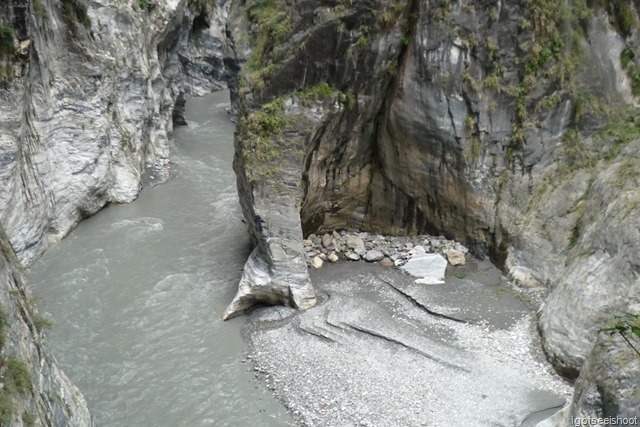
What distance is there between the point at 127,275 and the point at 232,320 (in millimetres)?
3627

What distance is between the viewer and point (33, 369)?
645cm

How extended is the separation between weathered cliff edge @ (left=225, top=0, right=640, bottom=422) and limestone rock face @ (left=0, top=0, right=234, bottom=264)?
5.71 meters

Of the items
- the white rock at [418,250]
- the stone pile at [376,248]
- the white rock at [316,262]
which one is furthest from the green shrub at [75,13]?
the white rock at [418,250]

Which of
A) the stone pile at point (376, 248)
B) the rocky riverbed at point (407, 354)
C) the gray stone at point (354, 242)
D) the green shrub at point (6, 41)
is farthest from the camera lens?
the gray stone at point (354, 242)

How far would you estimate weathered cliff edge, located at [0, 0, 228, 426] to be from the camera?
6.72m

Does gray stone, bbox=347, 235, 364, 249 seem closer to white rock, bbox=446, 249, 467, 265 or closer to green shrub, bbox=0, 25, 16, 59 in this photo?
white rock, bbox=446, 249, 467, 265

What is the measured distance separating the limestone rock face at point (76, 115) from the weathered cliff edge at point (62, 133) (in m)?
0.03

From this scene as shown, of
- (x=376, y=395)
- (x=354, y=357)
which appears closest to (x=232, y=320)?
(x=354, y=357)

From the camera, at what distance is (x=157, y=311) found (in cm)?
1230

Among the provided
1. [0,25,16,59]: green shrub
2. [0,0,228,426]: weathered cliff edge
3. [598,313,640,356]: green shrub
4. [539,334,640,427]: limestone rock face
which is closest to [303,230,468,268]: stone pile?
[539,334,640,427]: limestone rock face

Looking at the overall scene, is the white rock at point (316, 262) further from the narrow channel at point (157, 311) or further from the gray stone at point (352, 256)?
the narrow channel at point (157, 311)

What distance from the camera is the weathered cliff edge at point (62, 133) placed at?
6719 millimetres

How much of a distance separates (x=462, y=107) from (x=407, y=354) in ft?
20.2

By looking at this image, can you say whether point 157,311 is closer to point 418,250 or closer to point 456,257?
point 418,250
